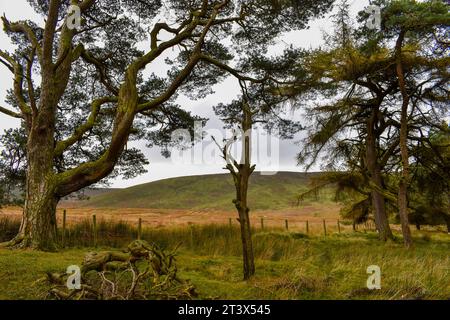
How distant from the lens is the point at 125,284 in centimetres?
522

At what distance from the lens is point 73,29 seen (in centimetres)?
1252

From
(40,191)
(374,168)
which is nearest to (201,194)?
(374,168)

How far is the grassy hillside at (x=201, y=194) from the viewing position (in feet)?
355

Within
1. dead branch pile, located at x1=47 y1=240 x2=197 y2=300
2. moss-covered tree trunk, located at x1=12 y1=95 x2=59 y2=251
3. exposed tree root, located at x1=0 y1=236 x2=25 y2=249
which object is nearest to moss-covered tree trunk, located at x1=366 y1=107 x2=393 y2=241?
moss-covered tree trunk, located at x1=12 y1=95 x2=59 y2=251

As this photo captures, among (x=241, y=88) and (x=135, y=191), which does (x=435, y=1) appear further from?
(x=135, y=191)

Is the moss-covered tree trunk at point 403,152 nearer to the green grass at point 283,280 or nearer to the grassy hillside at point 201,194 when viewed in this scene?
the green grass at point 283,280

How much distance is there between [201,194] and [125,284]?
11866 centimetres

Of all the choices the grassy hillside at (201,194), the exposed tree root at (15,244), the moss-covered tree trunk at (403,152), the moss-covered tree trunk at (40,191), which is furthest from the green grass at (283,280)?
the grassy hillside at (201,194)

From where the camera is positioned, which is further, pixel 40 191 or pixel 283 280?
pixel 40 191

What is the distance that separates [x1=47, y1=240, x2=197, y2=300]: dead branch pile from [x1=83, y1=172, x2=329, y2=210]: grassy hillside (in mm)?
94198

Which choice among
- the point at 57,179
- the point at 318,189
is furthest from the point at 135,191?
the point at 57,179

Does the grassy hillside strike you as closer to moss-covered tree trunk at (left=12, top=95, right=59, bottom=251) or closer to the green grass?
moss-covered tree trunk at (left=12, top=95, right=59, bottom=251)

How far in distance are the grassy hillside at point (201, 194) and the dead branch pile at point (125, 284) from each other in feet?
309

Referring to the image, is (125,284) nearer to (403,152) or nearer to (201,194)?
(403,152)
